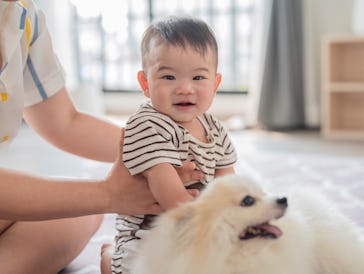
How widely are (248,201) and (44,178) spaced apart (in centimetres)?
41

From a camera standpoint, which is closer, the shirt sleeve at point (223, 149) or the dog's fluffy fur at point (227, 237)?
the dog's fluffy fur at point (227, 237)

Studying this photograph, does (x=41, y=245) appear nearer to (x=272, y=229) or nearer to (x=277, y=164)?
(x=272, y=229)

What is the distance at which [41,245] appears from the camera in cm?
111

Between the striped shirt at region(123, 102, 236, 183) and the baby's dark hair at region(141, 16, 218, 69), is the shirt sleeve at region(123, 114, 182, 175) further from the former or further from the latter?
the baby's dark hair at region(141, 16, 218, 69)

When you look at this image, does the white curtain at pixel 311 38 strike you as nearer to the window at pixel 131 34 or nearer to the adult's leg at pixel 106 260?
the window at pixel 131 34

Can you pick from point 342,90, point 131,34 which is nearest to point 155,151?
point 342,90

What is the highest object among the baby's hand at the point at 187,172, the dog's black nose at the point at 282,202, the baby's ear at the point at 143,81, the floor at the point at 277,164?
the baby's ear at the point at 143,81

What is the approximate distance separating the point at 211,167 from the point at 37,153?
1778 millimetres

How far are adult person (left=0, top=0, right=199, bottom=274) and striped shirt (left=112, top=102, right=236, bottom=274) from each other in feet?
0.13

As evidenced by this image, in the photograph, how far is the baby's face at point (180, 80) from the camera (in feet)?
2.81

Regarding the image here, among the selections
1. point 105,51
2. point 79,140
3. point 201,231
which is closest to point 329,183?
point 79,140

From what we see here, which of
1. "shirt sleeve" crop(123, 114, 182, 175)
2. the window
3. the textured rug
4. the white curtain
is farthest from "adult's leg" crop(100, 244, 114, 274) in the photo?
the window

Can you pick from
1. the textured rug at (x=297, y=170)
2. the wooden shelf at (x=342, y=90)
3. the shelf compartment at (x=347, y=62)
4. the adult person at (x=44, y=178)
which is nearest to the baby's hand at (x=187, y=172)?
the adult person at (x=44, y=178)

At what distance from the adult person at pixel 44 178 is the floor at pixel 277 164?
4.7 inches
